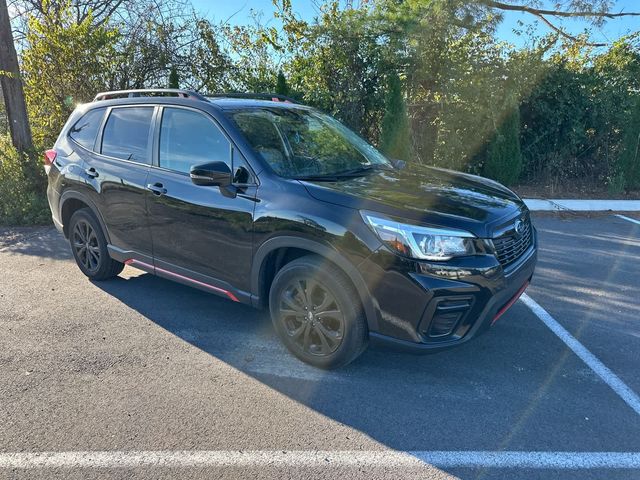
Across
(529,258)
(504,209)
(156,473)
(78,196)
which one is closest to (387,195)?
(504,209)

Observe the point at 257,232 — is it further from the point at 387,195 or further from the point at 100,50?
the point at 100,50

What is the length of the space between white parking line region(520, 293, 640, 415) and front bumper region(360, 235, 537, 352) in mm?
1001

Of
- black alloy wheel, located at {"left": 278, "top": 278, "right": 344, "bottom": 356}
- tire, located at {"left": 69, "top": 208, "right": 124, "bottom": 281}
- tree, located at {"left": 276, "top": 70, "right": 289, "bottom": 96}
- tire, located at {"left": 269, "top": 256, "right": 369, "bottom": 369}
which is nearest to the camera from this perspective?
tire, located at {"left": 269, "top": 256, "right": 369, "bottom": 369}

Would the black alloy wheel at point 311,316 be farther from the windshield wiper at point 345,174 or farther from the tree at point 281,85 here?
the tree at point 281,85

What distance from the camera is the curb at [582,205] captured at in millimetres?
8586

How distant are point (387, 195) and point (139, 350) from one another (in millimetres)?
2183

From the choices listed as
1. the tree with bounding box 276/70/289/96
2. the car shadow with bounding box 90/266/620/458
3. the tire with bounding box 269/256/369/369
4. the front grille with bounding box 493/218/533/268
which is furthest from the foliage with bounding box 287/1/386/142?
the tire with bounding box 269/256/369/369

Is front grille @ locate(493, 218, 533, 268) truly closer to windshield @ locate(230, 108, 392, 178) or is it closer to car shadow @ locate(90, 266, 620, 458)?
car shadow @ locate(90, 266, 620, 458)

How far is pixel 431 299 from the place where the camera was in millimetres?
2729

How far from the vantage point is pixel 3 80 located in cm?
831

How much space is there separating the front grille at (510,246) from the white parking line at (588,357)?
0.89m

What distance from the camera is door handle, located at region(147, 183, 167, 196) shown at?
12.5 feet

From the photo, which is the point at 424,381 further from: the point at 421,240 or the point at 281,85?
the point at 281,85

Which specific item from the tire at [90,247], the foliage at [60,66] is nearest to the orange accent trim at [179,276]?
the tire at [90,247]
